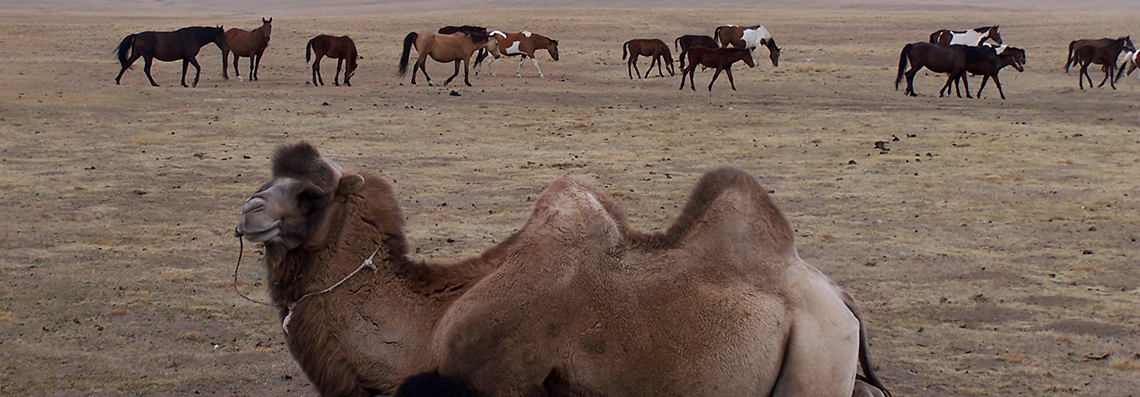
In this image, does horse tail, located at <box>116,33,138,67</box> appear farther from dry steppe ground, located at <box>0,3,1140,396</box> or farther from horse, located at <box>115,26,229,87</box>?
dry steppe ground, located at <box>0,3,1140,396</box>

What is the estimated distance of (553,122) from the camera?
57.4 feet

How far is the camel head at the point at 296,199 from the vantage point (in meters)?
3.75

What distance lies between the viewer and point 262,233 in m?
3.74

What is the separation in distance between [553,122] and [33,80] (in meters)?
11.5

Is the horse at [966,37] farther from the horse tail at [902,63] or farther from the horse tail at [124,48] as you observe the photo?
the horse tail at [124,48]

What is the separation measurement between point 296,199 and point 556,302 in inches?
39.4

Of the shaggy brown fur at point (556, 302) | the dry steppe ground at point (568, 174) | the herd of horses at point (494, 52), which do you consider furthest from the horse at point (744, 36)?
A: the shaggy brown fur at point (556, 302)

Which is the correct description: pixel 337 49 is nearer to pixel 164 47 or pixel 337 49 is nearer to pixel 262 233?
pixel 164 47

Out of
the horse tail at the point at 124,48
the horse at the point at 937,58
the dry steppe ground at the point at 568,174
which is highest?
the horse at the point at 937,58

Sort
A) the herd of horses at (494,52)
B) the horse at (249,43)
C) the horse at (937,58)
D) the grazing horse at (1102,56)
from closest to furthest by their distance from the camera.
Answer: the herd of horses at (494,52) → the horse at (937,58) → the horse at (249,43) → the grazing horse at (1102,56)

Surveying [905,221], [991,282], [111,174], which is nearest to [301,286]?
[991,282]

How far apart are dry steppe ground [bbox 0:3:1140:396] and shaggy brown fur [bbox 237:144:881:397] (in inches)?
68.2

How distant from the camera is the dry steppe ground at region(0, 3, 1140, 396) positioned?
6.18 meters

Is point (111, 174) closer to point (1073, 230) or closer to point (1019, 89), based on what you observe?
point (1073, 230)
